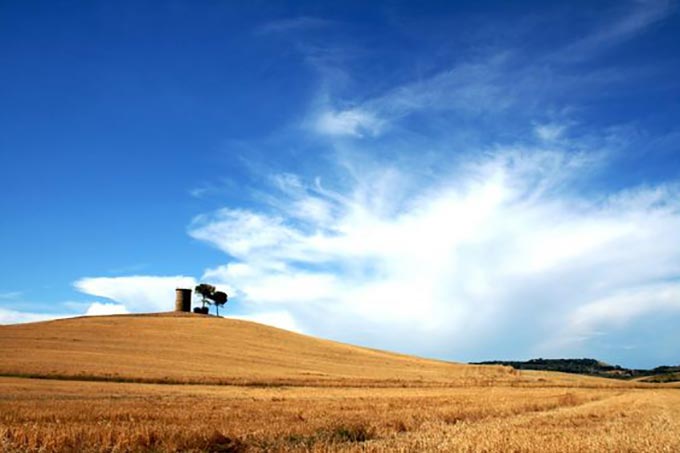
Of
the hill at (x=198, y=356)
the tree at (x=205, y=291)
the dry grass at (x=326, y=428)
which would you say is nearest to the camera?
the dry grass at (x=326, y=428)

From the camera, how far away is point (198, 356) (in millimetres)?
62000

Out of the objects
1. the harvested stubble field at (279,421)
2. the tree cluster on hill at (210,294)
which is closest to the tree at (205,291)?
the tree cluster on hill at (210,294)

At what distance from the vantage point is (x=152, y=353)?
61.4 metres

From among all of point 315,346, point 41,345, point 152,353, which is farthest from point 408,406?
point 315,346

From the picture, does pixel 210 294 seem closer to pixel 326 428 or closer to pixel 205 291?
pixel 205 291

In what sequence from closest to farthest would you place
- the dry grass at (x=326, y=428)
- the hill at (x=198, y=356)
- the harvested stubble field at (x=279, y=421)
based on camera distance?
the dry grass at (x=326, y=428), the harvested stubble field at (x=279, y=421), the hill at (x=198, y=356)

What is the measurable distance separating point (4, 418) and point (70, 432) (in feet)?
19.7

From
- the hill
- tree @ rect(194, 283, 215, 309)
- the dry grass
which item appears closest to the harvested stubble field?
the dry grass

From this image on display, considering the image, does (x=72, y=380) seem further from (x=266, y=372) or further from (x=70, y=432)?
(x=70, y=432)

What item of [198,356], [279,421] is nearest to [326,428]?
[279,421]

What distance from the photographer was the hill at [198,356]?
154ft

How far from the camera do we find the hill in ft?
154

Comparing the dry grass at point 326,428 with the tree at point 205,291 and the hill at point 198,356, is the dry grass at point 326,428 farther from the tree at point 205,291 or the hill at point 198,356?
the tree at point 205,291

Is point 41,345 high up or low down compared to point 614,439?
up
